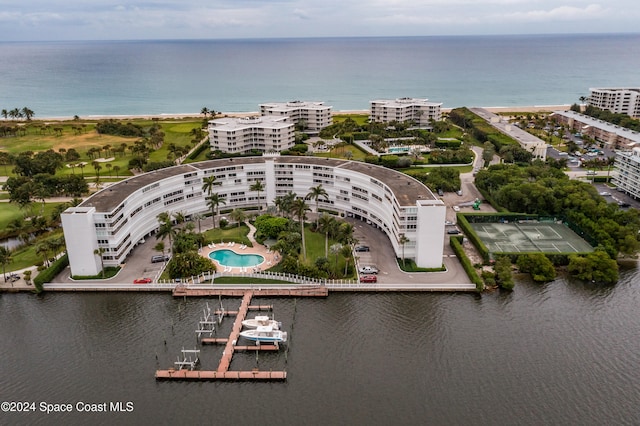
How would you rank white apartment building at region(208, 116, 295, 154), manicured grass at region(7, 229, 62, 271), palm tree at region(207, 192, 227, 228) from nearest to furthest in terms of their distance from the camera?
manicured grass at region(7, 229, 62, 271) < palm tree at region(207, 192, 227, 228) < white apartment building at region(208, 116, 295, 154)

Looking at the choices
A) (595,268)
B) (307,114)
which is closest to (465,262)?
(595,268)

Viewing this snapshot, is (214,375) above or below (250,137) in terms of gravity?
below

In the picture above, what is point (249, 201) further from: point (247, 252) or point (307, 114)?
point (307, 114)

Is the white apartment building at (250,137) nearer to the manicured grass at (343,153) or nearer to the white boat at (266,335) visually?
the manicured grass at (343,153)

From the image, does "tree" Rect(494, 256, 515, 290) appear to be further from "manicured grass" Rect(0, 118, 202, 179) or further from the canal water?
"manicured grass" Rect(0, 118, 202, 179)

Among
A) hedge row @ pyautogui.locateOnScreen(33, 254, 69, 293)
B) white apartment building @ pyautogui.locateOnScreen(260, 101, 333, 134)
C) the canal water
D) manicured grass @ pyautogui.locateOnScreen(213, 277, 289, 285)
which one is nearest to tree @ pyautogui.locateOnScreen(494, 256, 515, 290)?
the canal water

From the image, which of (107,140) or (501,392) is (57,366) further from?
(107,140)
